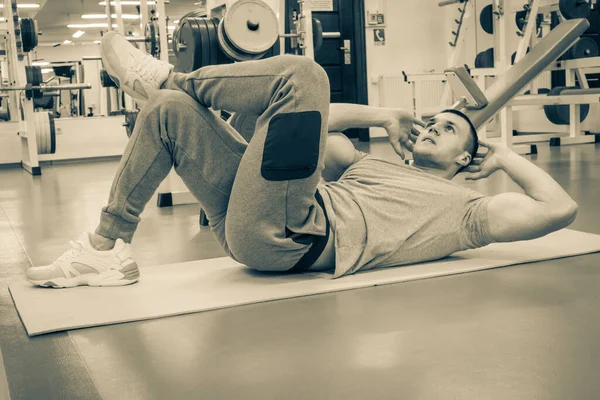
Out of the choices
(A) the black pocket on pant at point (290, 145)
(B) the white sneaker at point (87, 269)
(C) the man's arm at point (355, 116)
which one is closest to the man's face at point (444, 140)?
(C) the man's arm at point (355, 116)

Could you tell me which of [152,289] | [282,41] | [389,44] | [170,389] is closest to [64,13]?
[389,44]

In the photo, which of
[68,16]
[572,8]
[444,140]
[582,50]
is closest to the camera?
[444,140]

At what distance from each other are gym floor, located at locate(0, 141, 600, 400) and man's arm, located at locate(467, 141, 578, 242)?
12cm

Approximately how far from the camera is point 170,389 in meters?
1.16

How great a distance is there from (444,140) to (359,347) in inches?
33.3

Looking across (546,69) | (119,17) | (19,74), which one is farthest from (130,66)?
(546,69)

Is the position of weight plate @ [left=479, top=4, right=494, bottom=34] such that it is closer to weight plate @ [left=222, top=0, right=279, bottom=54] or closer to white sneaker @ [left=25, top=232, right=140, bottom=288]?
weight plate @ [left=222, top=0, right=279, bottom=54]

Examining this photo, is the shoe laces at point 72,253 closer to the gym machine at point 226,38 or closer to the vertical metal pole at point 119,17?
the gym machine at point 226,38

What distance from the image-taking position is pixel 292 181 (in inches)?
64.1

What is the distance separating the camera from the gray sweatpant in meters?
1.58

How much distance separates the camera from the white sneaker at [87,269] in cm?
179

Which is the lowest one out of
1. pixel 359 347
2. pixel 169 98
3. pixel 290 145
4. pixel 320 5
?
pixel 359 347

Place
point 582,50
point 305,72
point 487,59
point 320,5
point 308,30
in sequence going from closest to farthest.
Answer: point 305,72
point 308,30
point 582,50
point 487,59
point 320,5

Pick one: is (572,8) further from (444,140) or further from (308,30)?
(444,140)
